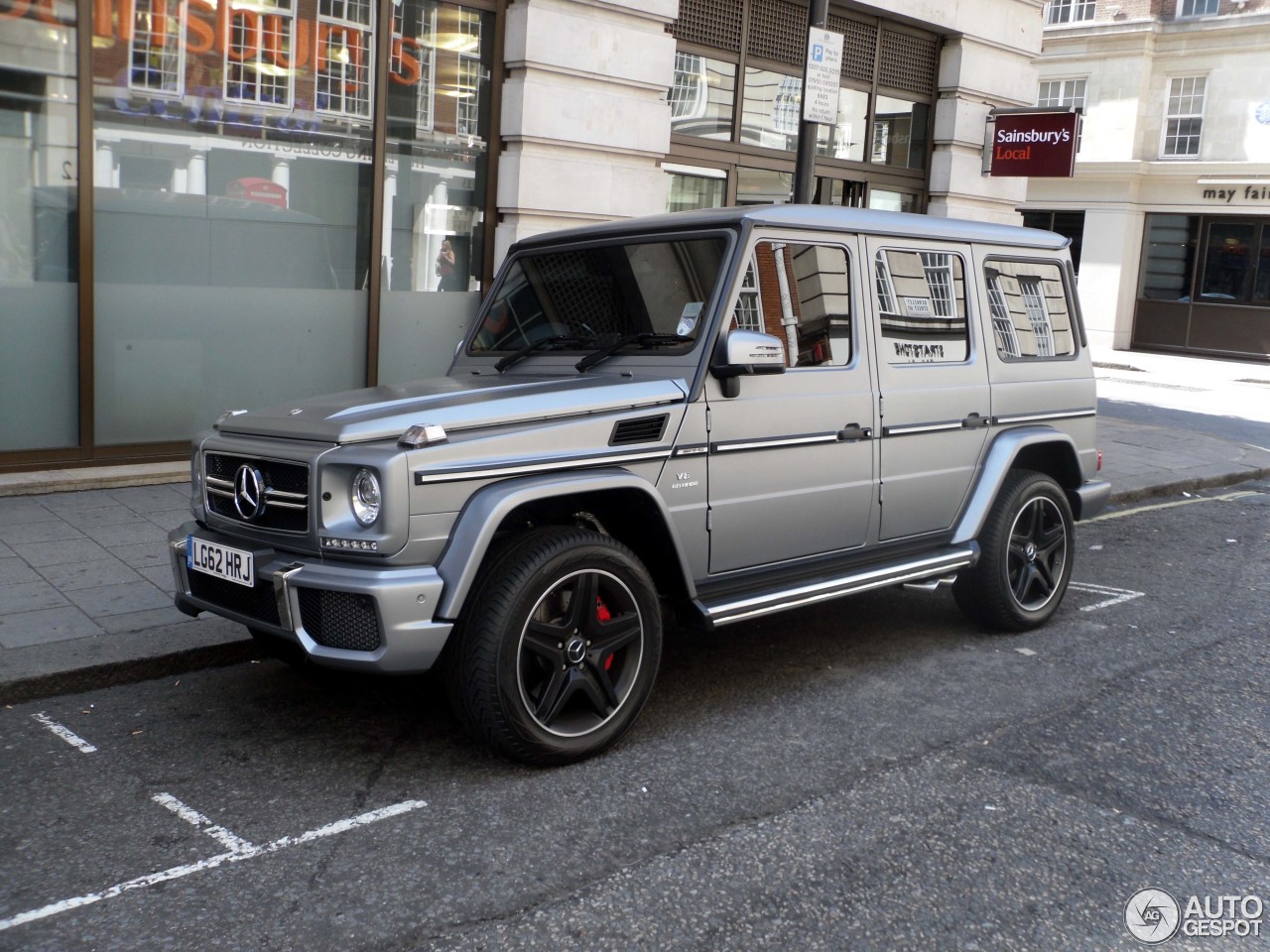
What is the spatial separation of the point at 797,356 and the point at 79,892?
10.5ft

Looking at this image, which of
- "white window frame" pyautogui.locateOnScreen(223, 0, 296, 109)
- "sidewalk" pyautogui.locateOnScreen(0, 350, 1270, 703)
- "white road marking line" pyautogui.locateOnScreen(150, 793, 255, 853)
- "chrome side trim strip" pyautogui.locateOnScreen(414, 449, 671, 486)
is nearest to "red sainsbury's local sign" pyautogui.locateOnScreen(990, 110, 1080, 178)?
"sidewalk" pyautogui.locateOnScreen(0, 350, 1270, 703)

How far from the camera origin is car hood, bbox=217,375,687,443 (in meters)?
4.02

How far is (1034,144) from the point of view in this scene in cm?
1397

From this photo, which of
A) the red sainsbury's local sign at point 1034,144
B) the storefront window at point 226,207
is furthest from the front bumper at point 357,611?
the red sainsbury's local sign at point 1034,144

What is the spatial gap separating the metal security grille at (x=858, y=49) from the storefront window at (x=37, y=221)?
314 inches

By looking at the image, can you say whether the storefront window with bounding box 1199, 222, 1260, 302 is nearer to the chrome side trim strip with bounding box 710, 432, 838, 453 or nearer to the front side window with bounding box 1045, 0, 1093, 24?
the front side window with bounding box 1045, 0, 1093, 24

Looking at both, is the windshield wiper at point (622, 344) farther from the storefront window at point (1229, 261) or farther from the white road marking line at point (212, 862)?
the storefront window at point (1229, 261)

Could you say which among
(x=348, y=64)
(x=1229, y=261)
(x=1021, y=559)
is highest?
(x=348, y=64)

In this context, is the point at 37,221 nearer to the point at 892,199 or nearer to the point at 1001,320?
the point at 1001,320

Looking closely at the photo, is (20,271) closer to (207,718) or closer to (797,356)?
(207,718)

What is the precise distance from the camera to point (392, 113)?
9766 millimetres

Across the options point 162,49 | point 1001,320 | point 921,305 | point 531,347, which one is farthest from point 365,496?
point 162,49

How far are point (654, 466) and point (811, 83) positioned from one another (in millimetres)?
5020

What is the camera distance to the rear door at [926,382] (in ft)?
17.7
